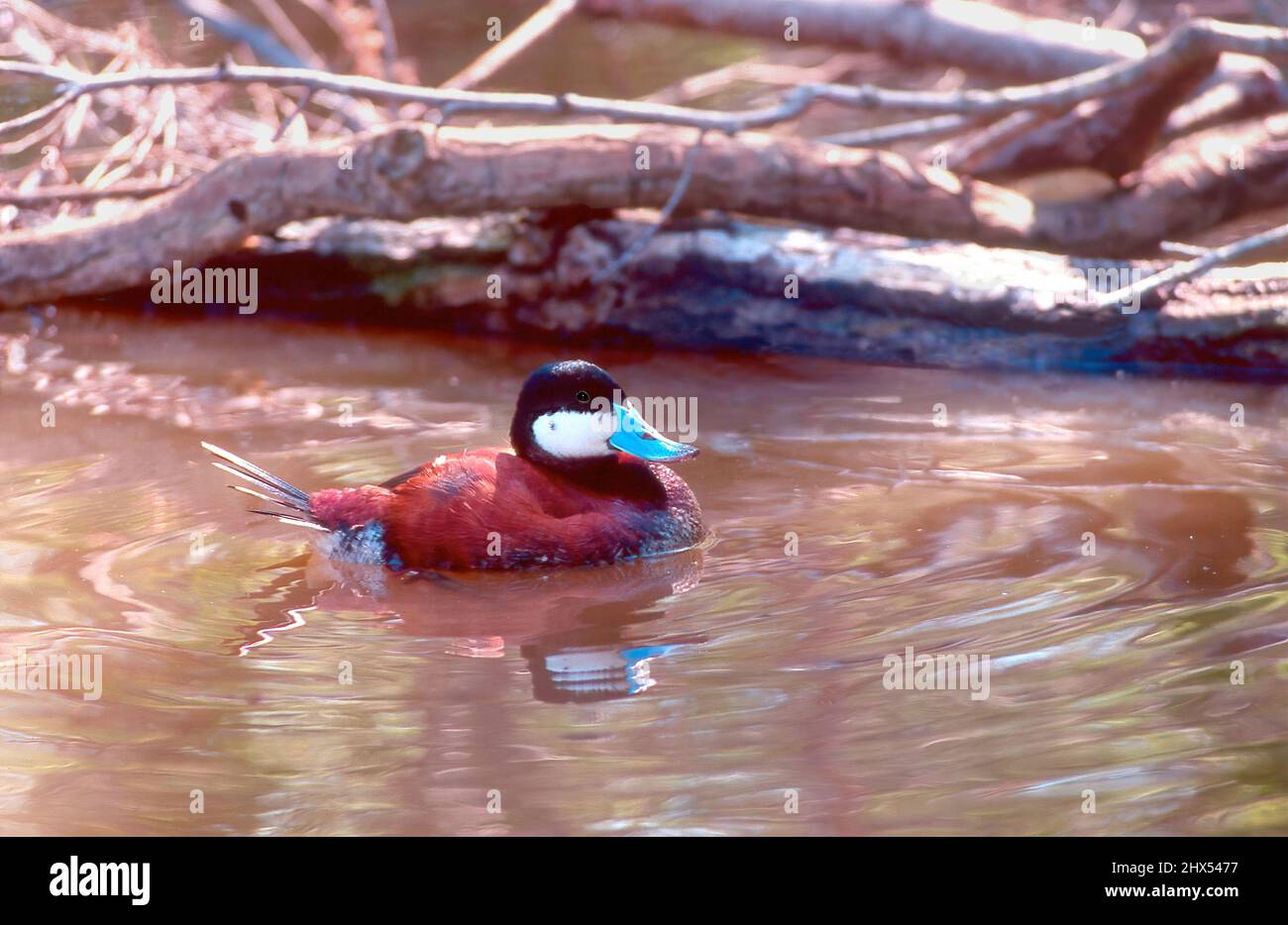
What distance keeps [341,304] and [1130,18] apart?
19.6ft

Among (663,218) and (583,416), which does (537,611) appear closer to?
(583,416)

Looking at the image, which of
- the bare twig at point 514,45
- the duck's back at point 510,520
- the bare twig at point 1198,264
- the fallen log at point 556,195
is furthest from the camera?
the bare twig at point 514,45

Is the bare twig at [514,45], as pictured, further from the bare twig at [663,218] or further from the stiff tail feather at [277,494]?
the stiff tail feather at [277,494]

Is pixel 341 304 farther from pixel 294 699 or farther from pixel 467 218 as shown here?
pixel 294 699

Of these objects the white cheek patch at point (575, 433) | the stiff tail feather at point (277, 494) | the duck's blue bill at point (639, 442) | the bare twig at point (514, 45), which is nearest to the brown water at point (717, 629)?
the stiff tail feather at point (277, 494)

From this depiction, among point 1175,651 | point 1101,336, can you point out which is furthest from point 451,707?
point 1101,336

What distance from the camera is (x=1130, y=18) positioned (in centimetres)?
1059

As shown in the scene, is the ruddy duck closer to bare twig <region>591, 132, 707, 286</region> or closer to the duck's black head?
the duck's black head

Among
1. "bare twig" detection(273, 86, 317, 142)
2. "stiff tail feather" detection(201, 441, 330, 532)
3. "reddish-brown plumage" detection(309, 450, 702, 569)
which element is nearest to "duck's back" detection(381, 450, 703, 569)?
"reddish-brown plumage" detection(309, 450, 702, 569)

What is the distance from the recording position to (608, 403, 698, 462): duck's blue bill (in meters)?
5.16

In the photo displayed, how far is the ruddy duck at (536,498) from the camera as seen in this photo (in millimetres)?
4953

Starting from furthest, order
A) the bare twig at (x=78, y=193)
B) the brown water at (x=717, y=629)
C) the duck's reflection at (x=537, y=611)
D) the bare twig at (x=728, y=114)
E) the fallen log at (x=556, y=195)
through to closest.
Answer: the bare twig at (x=78, y=193) < the fallen log at (x=556, y=195) < the bare twig at (x=728, y=114) < the duck's reflection at (x=537, y=611) < the brown water at (x=717, y=629)

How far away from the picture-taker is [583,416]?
205 inches

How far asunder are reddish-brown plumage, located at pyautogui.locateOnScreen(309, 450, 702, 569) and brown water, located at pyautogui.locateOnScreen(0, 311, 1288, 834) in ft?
0.34
